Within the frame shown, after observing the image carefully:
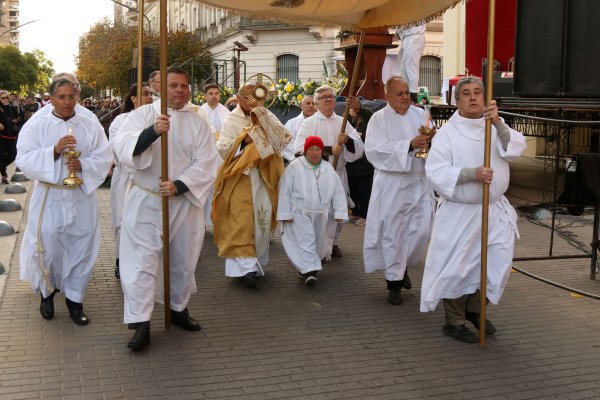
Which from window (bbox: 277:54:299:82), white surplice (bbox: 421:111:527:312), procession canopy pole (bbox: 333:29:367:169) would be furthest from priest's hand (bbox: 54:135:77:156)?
window (bbox: 277:54:299:82)

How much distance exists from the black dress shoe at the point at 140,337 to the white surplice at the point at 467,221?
209 centimetres

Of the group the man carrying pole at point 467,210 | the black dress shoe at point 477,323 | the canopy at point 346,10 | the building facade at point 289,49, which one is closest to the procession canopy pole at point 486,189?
the man carrying pole at point 467,210

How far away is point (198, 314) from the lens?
668 centimetres

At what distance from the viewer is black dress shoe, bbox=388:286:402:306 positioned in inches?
278

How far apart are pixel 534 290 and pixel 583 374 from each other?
2.44 meters

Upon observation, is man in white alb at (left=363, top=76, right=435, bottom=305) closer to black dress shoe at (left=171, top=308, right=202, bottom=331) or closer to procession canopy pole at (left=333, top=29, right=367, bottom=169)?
procession canopy pole at (left=333, top=29, right=367, bottom=169)

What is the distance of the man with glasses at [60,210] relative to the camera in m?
6.32

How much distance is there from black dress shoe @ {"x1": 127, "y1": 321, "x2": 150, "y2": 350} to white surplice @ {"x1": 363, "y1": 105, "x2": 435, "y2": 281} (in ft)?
7.99

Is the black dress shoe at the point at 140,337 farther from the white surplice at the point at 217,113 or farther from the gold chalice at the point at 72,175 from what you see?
the white surplice at the point at 217,113

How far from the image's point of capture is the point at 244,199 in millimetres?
7840

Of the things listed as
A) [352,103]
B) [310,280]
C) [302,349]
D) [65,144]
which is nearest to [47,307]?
[65,144]

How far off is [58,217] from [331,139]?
396 cm

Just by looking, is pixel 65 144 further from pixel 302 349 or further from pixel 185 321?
pixel 302 349

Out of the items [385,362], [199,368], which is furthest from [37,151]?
[385,362]
